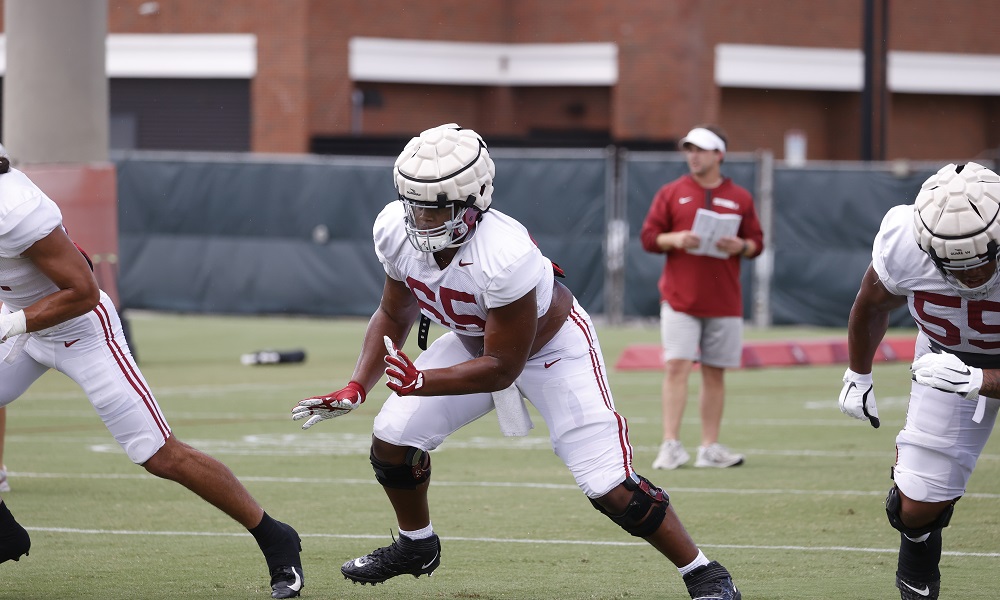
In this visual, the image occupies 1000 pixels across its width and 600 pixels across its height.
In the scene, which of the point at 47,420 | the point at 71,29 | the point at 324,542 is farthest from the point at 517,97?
the point at 324,542

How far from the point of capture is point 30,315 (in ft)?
20.0

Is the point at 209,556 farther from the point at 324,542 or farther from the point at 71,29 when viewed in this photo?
the point at 71,29

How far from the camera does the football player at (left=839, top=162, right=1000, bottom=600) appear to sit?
18.4ft

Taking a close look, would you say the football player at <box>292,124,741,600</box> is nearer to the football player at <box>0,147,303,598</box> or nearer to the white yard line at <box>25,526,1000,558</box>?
the football player at <box>0,147,303,598</box>

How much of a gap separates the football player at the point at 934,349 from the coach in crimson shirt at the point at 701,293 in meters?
3.73

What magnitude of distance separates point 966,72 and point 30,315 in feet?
115

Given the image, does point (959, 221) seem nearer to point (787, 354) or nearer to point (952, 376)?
point (952, 376)

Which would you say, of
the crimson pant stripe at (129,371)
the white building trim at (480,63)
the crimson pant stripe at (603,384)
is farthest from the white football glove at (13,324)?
the white building trim at (480,63)

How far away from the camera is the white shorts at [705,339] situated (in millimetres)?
10156

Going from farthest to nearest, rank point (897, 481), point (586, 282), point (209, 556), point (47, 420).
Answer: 1. point (586, 282)
2. point (47, 420)
3. point (209, 556)
4. point (897, 481)

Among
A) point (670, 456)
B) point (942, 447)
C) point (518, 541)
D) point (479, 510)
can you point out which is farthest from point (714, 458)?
point (942, 447)

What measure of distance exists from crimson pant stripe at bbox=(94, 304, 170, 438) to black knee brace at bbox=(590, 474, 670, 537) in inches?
72.0

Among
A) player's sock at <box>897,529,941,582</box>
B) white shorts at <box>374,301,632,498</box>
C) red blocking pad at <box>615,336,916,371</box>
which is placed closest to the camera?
white shorts at <box>374,301,632,498</box>

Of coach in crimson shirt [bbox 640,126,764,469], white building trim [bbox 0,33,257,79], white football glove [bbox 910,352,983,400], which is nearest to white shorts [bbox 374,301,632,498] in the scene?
white football glove [bbox 910,352,983,400]
